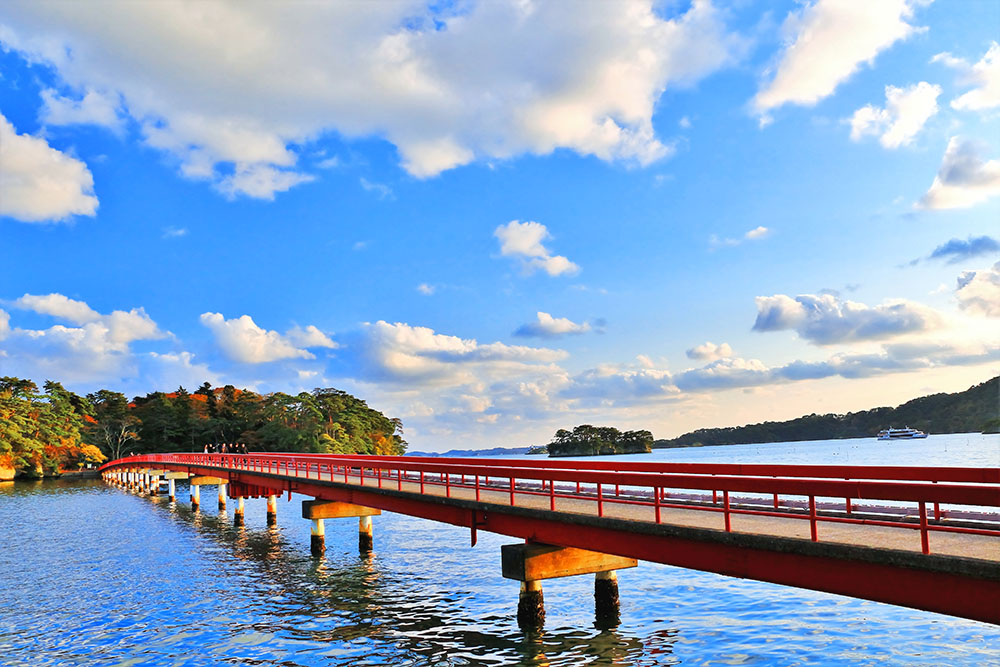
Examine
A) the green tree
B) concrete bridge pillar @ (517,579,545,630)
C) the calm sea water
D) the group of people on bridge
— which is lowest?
the calm sea water

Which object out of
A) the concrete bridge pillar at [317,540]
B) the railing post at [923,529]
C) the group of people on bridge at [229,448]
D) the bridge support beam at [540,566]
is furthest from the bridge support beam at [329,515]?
the group of people on bridge at [229,448]

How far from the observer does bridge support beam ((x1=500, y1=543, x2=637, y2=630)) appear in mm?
17641

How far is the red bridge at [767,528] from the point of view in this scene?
977cm

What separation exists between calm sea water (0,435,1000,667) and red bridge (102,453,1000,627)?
2039mm

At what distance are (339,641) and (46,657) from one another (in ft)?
22.7

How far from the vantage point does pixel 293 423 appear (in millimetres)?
118562

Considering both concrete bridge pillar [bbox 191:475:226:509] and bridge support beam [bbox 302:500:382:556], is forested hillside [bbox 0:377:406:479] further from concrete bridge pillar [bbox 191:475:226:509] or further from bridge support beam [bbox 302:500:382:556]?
bridge support beam [bbox 302:500:382:556]

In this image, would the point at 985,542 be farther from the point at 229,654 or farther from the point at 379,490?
the point at 379,490

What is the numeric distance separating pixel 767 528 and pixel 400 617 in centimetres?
1162

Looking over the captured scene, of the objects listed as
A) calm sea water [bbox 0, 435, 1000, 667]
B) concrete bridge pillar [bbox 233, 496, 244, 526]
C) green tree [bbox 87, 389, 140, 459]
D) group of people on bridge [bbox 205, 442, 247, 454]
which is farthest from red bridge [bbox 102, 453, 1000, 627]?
green tree [bbox 87, 389, 140, 459]

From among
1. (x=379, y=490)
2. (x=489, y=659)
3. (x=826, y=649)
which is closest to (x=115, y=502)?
(x=379, y=490)

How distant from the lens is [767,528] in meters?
13.0

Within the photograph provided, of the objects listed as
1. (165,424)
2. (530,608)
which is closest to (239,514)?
(530,608)

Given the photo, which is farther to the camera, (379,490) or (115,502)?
(115,502)
